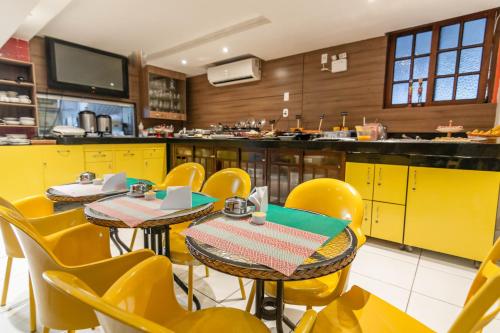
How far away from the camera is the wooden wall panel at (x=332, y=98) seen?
3276 mm

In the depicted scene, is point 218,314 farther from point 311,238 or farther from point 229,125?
point 229,125

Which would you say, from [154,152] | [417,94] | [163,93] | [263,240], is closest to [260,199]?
[263,240]

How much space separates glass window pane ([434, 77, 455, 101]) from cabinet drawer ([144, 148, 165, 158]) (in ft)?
14.4

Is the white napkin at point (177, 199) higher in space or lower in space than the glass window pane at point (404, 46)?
lower

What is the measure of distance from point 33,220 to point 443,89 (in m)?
4.40

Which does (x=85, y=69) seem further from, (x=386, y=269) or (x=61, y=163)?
(x=386, y=269)

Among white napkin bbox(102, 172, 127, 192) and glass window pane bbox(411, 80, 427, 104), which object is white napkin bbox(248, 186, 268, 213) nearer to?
white napkin bbox(102, 172, 127, 192)

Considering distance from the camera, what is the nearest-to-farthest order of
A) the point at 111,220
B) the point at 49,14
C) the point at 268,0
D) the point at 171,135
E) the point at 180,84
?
the point at 111,220 → the point at 268,0 → the point at 49,14 → the point at 171,135 → the point at 180,84

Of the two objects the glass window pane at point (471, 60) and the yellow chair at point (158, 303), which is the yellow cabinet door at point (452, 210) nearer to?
the glass window pane at point (471, 60)

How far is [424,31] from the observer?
335 centimetres

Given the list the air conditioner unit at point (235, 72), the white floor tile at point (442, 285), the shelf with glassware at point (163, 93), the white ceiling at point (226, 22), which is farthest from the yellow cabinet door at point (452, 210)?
the shelf with glassware at point (163, 93)

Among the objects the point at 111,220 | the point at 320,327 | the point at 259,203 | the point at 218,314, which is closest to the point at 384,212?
the point at 259,203

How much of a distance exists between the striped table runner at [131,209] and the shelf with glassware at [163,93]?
13.8 feet

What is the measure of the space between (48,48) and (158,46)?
5.35 ft
